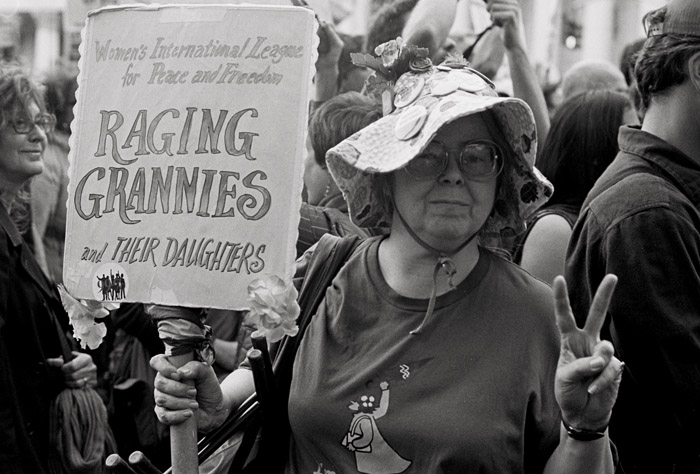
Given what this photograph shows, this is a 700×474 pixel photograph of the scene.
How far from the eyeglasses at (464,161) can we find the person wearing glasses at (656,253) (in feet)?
1.60

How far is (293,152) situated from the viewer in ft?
8.25

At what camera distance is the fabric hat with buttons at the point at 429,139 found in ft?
8.24

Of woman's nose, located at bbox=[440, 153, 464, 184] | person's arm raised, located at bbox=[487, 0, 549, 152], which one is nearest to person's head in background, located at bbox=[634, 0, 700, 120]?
woman's nose, located at bbox=[440, 153, 464, 184]

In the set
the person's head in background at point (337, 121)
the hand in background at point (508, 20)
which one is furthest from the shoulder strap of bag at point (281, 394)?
the hand in background at point (508, 20)

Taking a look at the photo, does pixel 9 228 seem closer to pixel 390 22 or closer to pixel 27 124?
pixel 27 124

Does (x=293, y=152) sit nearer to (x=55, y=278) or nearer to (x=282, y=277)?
(x=282, y=277)

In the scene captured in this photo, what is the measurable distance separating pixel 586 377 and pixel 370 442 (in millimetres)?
512

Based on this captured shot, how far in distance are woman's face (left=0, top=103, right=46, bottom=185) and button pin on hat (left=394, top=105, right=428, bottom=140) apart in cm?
211

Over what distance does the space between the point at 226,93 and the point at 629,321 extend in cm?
115

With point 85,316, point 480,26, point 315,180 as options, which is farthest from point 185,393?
point 480,26

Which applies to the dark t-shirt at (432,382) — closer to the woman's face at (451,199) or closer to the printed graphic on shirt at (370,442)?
the printed graphic on shirt at (370,442)

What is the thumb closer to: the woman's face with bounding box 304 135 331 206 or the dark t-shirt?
the woman's face with bounding box 304 135 331 206

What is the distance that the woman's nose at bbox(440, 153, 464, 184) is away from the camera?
252 cm

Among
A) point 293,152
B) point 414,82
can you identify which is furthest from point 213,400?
point 414,82
